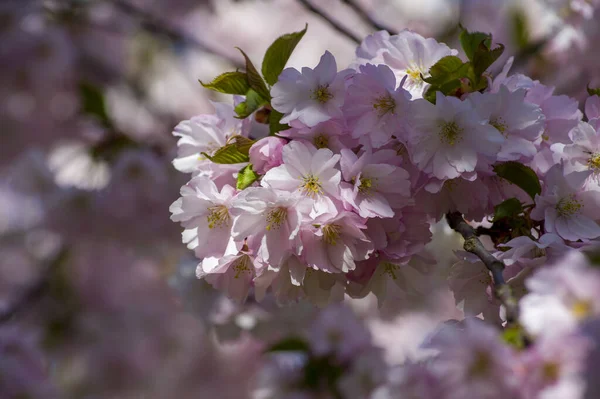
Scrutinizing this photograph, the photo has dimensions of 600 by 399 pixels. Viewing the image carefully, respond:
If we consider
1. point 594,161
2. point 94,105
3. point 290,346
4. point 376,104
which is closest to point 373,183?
point 376,104

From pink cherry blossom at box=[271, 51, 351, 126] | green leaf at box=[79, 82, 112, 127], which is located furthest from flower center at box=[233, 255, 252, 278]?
green leaf at box=[79, 82, 112, 127]

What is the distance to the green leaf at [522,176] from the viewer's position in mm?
938

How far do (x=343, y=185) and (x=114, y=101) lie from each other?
362 cm

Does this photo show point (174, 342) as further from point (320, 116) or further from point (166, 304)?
point (320, 116)

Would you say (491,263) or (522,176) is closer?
(491,263)

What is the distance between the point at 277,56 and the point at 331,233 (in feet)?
1.01

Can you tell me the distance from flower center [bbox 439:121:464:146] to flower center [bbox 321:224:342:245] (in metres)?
0.20

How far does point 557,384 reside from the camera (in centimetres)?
59

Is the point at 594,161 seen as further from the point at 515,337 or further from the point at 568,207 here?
the point at 515,337

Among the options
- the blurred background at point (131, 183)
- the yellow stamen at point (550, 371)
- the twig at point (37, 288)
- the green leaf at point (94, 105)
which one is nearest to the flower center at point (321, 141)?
the yellow stamen at point (550, 371)

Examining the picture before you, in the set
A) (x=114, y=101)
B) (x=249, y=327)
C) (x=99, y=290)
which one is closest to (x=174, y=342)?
(x=99, y=290)

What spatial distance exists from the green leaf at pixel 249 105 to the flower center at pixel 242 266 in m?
0.23

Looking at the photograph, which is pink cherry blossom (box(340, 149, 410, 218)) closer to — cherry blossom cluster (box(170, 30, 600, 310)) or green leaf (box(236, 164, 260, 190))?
cherry blossom cluster (box(170, 30, 600, 310))

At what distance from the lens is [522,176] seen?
0.94 m
